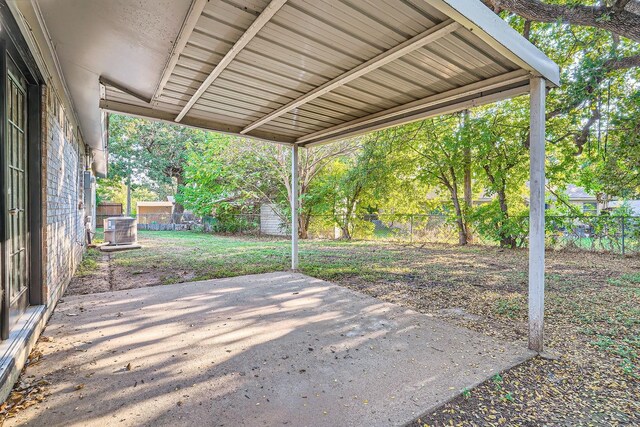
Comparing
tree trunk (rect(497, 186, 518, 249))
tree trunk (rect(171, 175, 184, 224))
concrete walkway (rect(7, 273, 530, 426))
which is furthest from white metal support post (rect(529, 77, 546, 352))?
tree trunk (rect(171, 175, 184, 224))

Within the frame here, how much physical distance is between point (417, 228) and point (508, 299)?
776 centimetres

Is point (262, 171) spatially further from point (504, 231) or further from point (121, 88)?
point (121, 88)

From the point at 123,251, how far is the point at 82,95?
17.4ft

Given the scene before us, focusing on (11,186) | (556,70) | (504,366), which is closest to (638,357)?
(504,366)

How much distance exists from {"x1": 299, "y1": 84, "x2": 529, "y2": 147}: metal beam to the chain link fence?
22.0ft

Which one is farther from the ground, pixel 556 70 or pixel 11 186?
pixel 556 70

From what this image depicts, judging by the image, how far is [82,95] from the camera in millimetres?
4160

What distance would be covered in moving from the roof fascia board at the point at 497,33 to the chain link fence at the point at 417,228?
7487 mm

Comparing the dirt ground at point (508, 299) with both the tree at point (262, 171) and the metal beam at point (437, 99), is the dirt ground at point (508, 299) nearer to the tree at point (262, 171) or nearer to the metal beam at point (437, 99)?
the metal beam at point (437, 99)

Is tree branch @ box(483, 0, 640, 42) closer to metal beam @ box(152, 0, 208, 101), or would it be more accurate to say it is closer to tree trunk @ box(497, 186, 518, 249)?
metal beam @ box(152, 0, 208, 101)

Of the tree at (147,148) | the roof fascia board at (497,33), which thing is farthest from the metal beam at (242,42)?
the tree at (147,148)

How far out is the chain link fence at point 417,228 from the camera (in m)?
7.95

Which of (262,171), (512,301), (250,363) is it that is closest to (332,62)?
(250,363)

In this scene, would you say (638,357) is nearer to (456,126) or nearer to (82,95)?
(82,95)
